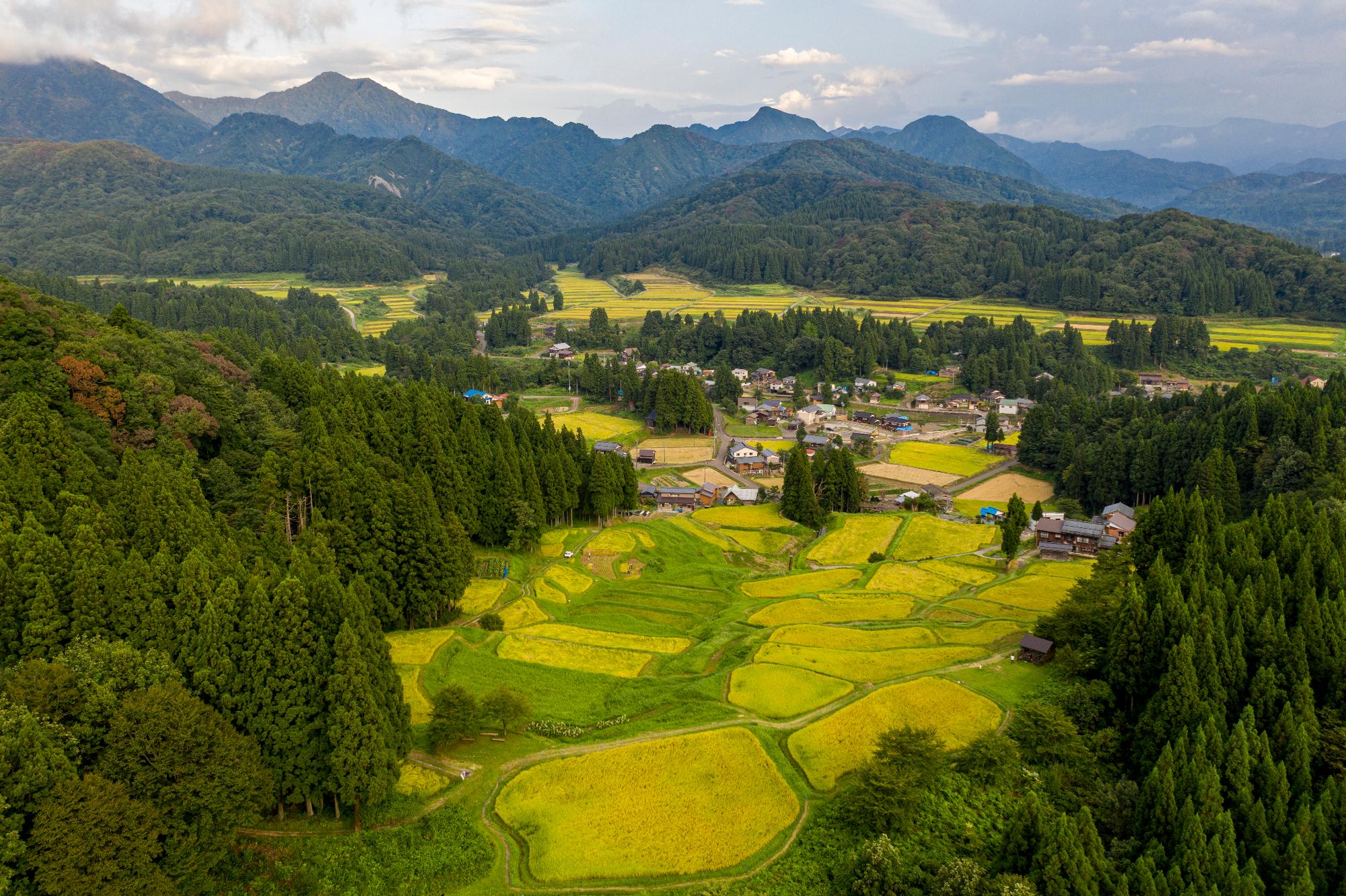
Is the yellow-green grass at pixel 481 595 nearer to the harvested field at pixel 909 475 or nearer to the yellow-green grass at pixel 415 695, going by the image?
the yellow-green grass at pixel 415 695

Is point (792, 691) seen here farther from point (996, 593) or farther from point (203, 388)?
point (203, 388)

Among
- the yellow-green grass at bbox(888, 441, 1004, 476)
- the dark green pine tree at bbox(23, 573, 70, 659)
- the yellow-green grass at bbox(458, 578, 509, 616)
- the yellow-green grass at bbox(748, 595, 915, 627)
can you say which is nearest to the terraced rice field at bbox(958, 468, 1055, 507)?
the yellow-green grass at bbox(888, 441, 1004, 476)

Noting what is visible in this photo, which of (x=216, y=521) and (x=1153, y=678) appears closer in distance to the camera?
(x=1153, y=678)

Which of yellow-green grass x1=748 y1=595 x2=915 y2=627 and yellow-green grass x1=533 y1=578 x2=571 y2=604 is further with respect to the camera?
yellow-green grass x1=533 y1=578 x2=571 y2=604

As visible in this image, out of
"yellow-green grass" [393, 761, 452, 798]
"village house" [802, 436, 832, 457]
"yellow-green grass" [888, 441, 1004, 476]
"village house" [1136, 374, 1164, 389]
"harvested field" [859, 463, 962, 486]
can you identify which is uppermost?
"village house" [1136, 374, 1164, 389]

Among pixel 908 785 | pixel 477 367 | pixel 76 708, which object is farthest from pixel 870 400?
pixel 76 708

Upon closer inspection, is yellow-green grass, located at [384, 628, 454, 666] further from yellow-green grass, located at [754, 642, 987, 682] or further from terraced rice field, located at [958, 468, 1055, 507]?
terraced rice field, located at [958, 468, 1055, 507]

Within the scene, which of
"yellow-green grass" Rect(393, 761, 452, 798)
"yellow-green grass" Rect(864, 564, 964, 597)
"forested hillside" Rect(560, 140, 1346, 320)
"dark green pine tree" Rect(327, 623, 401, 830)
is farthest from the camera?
"forested hillside" Rect(560, 140, 1346, 320)
